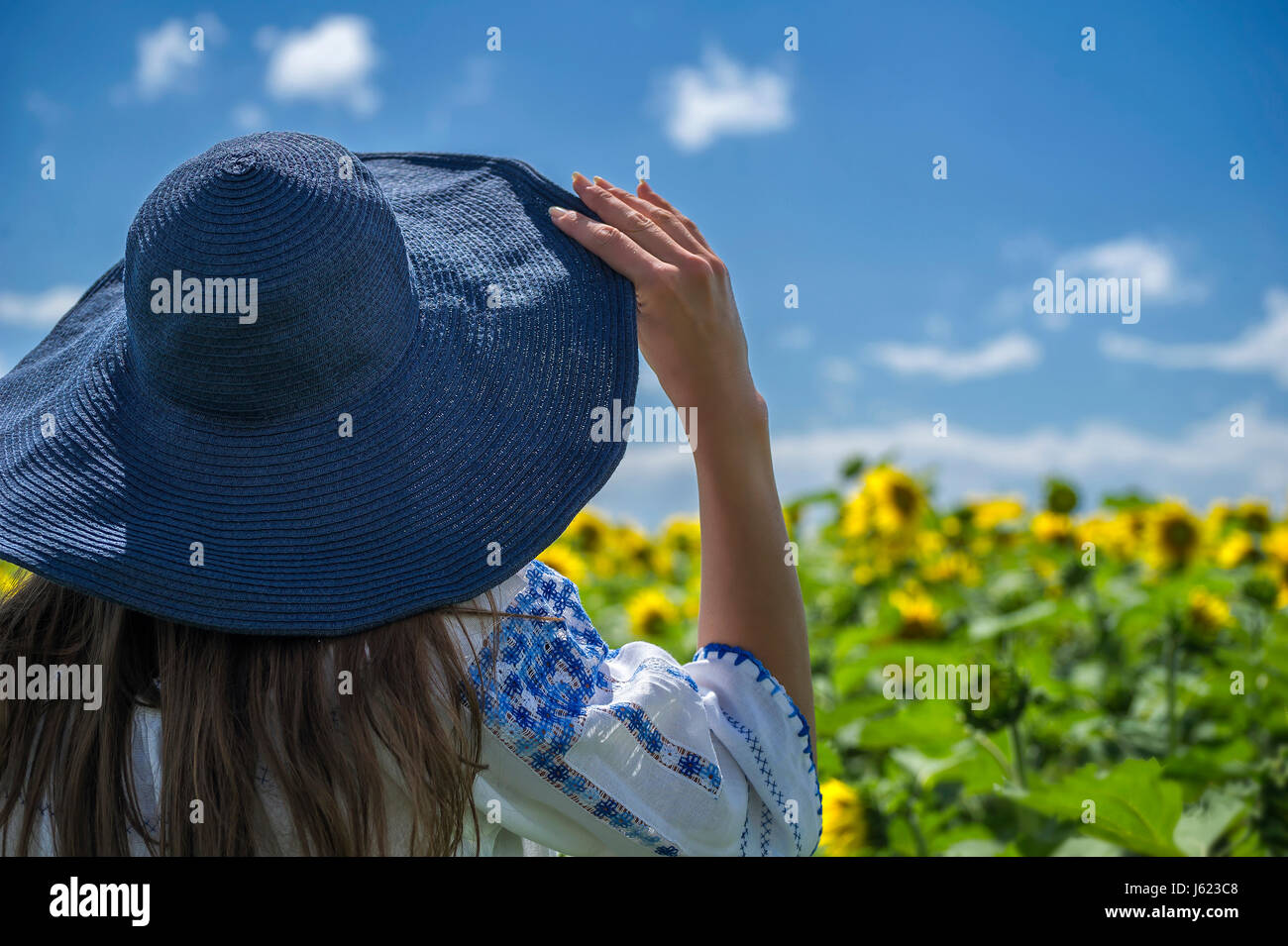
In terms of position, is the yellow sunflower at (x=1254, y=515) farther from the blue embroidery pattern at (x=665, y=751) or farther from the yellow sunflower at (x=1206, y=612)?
the blue embroidery pattern at (x=665, y=751)

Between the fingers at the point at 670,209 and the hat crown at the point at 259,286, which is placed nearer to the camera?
the hat crown at the point at 259,286

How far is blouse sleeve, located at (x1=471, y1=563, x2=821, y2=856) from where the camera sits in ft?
2.59

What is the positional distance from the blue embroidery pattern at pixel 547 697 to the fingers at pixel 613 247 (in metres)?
0.30

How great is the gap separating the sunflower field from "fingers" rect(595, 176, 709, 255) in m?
0.88

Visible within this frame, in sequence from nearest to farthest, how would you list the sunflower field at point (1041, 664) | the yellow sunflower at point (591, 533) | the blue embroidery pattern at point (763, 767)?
the blue embroidery pattern at point (763, 767)
the sunflower field at point (1041, 664)
the yellow sunflower at point (591, 533)

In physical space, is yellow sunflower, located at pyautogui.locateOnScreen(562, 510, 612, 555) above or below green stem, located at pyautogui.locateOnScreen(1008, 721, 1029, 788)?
above

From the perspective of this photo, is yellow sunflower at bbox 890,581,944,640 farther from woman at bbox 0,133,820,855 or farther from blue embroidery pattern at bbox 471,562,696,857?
blue embroidery pattern at bbox 471,562,696,857

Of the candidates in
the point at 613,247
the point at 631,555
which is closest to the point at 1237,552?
the point at 631,555

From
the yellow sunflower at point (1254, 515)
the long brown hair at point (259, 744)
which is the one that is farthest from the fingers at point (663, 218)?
the yellow sunflower at point (1254, 515)

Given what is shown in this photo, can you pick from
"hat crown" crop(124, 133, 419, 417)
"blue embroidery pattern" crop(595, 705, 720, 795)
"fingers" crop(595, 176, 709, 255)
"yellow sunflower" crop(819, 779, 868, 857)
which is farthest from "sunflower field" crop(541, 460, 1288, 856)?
"hat crown" crop(124, 133, 419, 417)

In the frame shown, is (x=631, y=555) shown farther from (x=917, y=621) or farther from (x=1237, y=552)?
(x=1237, y=552)

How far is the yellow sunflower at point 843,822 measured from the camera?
65.6 inches

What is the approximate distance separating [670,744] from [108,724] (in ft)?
1.40
